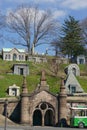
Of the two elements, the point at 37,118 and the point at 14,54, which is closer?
the point at 37,118

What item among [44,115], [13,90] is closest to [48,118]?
[44,115]

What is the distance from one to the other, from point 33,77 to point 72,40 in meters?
30.8

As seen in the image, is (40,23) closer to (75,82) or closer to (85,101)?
(75,82)

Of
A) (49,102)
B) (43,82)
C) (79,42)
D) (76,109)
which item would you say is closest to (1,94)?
(43,82)

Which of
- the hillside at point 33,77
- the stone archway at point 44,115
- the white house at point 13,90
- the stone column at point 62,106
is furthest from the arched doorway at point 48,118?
the white house at point 13,90

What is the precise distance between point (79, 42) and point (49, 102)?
178ft

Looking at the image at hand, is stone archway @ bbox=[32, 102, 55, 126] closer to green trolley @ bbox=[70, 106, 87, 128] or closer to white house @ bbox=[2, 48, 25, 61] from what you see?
green trolley @ bbox=[70, 106, 87, 128]

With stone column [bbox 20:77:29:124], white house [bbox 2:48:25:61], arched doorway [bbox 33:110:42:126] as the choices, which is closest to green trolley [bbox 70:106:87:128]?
arched doorway [bbox 33:110:42:126]

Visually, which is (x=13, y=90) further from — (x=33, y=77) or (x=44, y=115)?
(x=44, y=115)

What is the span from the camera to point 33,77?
9319cm

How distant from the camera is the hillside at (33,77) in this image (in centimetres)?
8750

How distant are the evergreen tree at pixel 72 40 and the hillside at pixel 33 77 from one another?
1033 cm

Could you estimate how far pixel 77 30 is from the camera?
12450cm

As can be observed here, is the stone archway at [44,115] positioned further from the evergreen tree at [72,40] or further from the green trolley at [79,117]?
the evergreen tree at [72,40]
